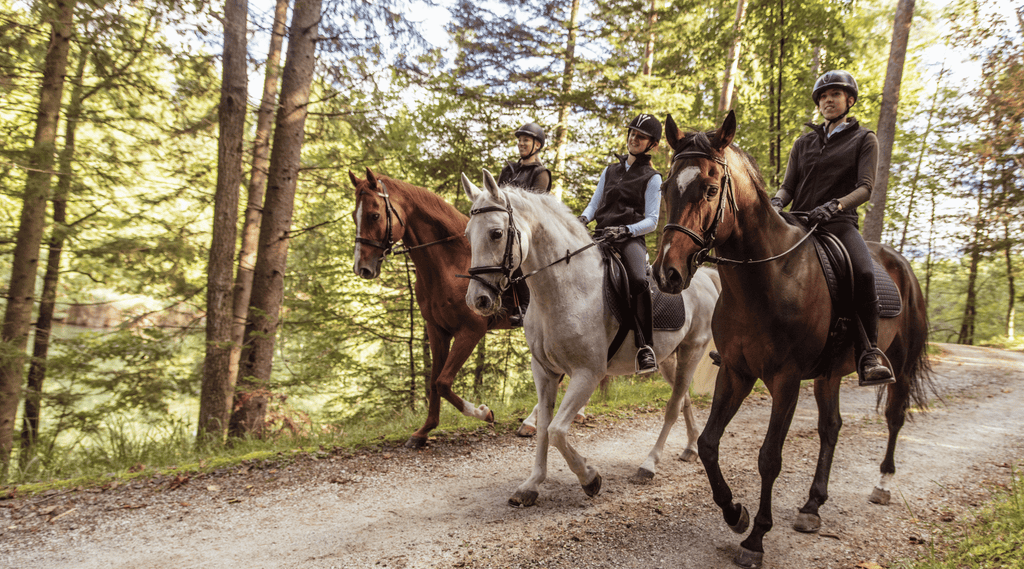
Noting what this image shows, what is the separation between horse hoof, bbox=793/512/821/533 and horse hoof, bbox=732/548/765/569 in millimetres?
768

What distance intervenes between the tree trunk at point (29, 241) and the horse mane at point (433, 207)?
13.2 ft

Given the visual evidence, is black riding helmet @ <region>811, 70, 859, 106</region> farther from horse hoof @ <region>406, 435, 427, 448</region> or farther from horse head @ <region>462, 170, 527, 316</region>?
horse hoof @ <region>406, 435, 427, 448</region>

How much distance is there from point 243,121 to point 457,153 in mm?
3549

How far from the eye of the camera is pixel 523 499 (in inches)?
156

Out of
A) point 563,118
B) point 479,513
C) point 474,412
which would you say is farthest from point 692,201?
point 563,118

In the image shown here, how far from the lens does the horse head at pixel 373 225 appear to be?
5.23 metres

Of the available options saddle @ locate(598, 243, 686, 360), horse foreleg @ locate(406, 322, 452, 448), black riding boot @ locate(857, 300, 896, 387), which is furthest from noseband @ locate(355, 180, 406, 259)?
black riding boot @ locate(857, 300, 896, 387)

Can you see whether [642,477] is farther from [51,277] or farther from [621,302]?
[51,277]

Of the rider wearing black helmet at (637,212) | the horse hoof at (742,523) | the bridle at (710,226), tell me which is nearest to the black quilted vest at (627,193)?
the rider wearing black helmet at (637,212)

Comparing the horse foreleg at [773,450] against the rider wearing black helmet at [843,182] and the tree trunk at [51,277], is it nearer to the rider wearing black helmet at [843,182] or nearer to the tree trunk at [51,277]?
the rider wearing black helmet at [843,182]

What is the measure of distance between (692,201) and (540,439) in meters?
2.35

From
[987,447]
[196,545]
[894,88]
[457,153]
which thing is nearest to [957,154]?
[894,88]

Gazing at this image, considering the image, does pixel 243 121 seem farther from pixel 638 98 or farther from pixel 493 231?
pixel 638 98

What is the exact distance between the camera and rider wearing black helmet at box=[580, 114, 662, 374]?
4.39 metres
